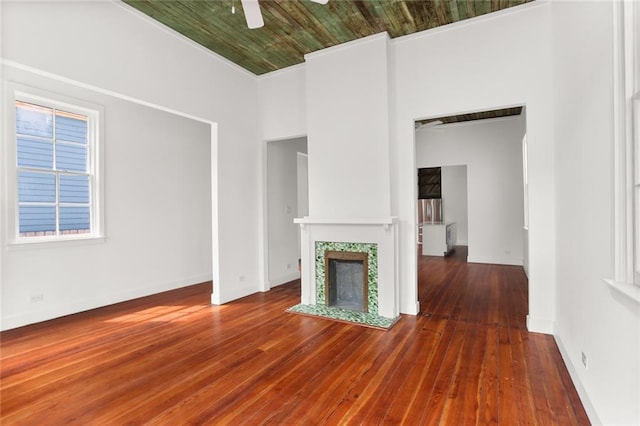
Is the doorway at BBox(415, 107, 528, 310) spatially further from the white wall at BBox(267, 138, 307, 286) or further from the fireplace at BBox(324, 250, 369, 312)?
the fireplace at BBox(324, 250, 369, 312)

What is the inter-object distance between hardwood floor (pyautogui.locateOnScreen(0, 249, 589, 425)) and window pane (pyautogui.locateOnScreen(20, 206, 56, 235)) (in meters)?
1.11

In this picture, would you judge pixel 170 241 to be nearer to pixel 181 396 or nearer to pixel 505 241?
pixel 181 396

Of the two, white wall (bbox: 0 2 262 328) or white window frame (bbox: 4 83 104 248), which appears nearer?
white wall (bbox: 0 2 262 328)

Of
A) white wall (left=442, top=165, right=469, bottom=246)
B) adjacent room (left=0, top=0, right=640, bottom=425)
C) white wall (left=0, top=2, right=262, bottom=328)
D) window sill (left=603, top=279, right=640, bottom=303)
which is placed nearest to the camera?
window sill (left=603, top=279, right=640, bottom=303)

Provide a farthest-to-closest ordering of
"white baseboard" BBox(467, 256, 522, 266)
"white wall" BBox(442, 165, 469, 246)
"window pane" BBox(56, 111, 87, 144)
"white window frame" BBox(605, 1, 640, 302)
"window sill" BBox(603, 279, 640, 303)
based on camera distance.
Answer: "white wall" BBox(442, 165, 469, 246) < "white baseboard" BBox(467, 256, 522, 266) < "window pane" BBox(56, 111, 87, 144) < "white window frame" BBox(605, 1, 640, 302) < "window sill" BBox(603, 279, 640, 303)

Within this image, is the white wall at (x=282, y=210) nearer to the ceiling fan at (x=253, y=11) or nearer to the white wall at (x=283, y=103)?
the white wall at (x=283, y=103)

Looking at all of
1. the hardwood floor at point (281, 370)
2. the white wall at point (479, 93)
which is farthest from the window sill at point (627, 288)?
the white wall at point (479, 93)

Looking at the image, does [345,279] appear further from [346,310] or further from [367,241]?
[367,241]

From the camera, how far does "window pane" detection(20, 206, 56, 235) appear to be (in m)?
3.84

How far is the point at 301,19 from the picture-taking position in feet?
12.0

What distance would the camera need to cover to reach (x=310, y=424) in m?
1.94

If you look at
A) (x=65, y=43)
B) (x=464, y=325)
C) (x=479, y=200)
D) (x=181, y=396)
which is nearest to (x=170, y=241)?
(x=65, y=43)

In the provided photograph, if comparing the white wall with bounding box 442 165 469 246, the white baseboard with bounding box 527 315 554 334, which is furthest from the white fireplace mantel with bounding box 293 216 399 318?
the white wall with bounding box 442 165 469 246

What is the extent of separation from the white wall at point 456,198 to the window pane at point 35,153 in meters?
9.89
